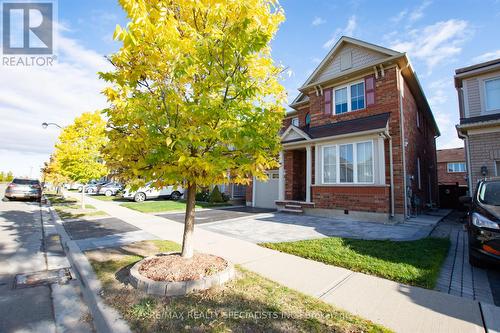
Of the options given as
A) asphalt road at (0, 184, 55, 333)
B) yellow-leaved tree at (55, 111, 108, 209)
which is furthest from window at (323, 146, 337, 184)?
yellow-leaved tree at (55, 111, 108, 209)

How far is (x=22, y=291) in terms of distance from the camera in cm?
399

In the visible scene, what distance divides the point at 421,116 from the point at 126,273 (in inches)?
698

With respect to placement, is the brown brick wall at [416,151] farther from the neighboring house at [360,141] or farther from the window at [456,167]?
the window at [456,167]

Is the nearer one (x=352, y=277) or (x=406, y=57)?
(x=352, y=277)

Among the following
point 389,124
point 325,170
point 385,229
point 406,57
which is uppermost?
point 406,57

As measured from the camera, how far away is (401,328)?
2.76m

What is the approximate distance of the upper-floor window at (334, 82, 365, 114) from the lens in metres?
11.9

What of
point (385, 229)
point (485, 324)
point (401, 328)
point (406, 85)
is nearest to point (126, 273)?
point (401, 328)

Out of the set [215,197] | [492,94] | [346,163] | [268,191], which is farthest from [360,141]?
[215,197]

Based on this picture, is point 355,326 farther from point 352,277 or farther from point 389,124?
point 389,124

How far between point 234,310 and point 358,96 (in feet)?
38.2

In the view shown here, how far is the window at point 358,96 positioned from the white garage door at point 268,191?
20.1 ft

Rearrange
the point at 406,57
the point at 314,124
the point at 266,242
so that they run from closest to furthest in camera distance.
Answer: the point at 266,242, the point at 406,57, the point at 314,124

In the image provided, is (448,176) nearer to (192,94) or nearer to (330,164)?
(330,164)
